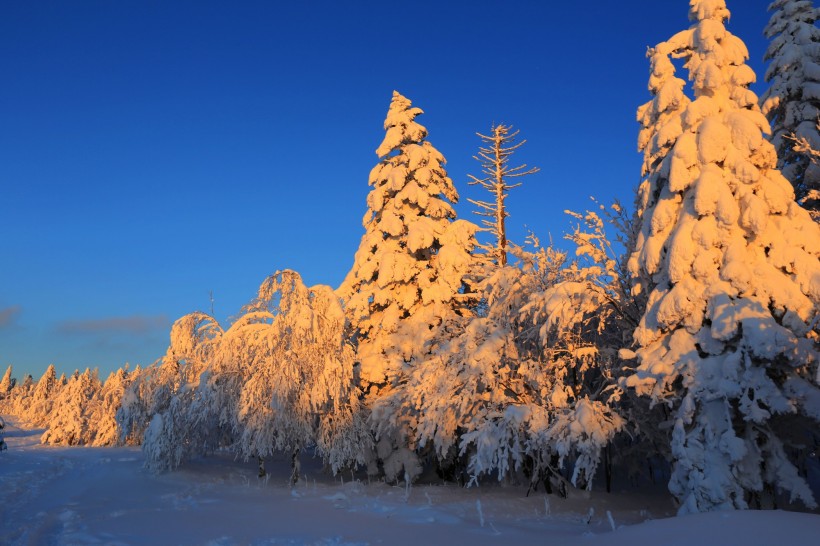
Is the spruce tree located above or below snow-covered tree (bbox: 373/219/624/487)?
above

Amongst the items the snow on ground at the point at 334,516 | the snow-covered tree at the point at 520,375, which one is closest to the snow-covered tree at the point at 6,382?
the snow on ground at the point at 334,516

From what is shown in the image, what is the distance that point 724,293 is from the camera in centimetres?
1238

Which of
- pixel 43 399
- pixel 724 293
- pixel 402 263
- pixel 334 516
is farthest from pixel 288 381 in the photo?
pixel 43 399

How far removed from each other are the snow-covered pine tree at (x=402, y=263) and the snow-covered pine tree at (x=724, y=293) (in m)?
8.91

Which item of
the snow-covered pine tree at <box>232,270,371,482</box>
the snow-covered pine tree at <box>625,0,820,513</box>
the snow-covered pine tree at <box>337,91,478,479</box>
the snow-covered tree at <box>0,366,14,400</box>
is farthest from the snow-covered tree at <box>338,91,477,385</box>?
the snow-covered tree at <box>0,366,14,400</box>

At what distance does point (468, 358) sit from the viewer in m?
17.0

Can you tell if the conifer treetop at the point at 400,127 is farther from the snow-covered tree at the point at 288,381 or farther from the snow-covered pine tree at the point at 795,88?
the snow-covered pine tree at the point at 795,88

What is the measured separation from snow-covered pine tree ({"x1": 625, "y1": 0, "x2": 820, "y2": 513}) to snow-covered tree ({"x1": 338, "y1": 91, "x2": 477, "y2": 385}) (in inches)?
350

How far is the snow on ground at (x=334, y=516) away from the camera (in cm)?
973

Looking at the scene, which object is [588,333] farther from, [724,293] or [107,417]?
[107,417]

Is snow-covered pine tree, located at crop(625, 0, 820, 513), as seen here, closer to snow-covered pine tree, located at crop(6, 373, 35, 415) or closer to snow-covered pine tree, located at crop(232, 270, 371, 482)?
snow-covered pine tree, located at crop(232, 270, 371, 482)

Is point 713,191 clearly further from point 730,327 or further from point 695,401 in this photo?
point 695,401

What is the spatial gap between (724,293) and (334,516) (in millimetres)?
10483

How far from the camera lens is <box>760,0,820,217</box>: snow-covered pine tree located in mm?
18484
